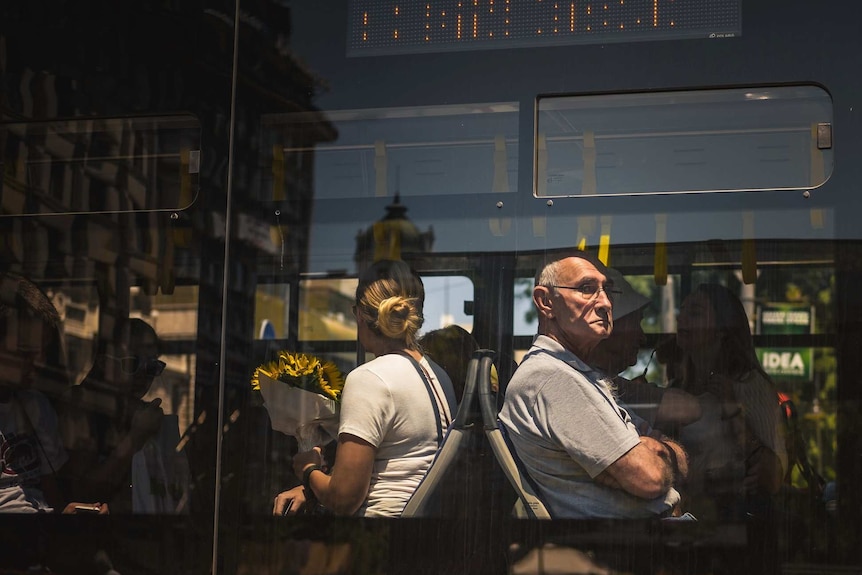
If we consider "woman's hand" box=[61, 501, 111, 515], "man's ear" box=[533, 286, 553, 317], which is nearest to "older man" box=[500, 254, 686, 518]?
"man's ear" box=[533, 286, 553, 317]

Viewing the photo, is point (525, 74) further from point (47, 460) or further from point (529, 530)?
point (47, 460)

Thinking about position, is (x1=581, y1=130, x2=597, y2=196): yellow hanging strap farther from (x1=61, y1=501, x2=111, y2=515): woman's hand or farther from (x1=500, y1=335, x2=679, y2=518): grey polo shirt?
(x1=61, y1=501, x2=111, y2=515): woman's hand

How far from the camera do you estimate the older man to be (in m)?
3.09

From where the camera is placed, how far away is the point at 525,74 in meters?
3.32

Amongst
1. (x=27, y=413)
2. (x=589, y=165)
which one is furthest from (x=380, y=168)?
(x=27, y=413)

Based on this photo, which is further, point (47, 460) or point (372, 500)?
point (47, 460)

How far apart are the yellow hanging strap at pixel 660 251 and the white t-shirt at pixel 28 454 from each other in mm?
1910

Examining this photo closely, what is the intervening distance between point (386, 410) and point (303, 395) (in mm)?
256

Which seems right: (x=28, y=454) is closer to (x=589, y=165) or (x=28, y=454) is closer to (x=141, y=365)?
(x=141, y=365)

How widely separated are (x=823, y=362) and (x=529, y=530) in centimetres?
92

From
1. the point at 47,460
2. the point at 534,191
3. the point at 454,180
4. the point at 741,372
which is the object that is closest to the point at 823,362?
the point at 741,372

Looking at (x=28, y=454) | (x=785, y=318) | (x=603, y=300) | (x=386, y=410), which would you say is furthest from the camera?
(x=28, y=454)

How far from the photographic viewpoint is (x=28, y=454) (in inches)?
140

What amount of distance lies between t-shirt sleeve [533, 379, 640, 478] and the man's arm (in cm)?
2
